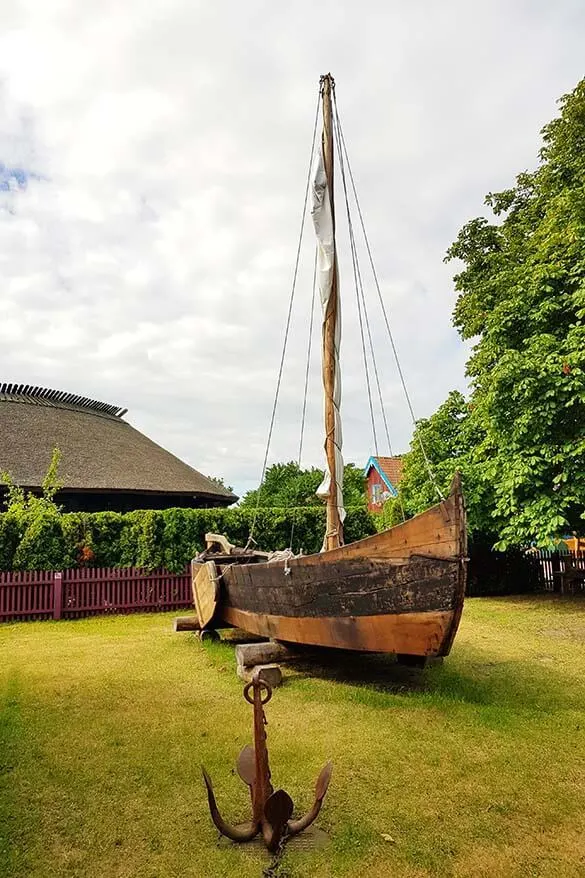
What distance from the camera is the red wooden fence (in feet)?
39.2

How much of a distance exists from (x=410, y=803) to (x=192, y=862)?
153cm

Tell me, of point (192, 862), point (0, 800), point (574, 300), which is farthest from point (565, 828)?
point (574, 300)

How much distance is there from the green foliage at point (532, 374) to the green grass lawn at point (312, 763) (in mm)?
4324

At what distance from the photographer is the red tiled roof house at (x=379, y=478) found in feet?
103

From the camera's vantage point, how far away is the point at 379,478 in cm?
3438

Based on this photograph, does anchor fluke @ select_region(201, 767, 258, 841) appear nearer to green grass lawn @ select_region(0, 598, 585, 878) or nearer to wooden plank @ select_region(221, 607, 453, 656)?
green grass lawn @ select_region(0, 598, 585, 878)

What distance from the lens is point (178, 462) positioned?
77.6ft

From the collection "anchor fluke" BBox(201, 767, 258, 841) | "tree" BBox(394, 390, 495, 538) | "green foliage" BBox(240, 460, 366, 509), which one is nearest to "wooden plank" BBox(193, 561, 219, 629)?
"anchor fluke" BBox(201, 767, 258, 841)

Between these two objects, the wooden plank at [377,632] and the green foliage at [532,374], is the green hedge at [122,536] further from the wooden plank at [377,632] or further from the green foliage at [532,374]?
the wooden plank at [377,632]

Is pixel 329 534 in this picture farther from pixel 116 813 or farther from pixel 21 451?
pixel 21 451

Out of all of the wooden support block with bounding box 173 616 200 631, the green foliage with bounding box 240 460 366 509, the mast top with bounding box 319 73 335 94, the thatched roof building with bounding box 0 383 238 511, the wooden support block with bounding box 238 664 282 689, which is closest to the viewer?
the wooden support block with bounding box 238 664 282 689

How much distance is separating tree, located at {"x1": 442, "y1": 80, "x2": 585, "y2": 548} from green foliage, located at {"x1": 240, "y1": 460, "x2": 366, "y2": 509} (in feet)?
54.3

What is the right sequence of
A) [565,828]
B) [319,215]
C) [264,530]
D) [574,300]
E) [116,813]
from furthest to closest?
[264,530] < [574,300] < [319,215] < [116,813] < [565,828]

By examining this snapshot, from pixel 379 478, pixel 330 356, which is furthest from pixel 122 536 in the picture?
pixel 379 478
